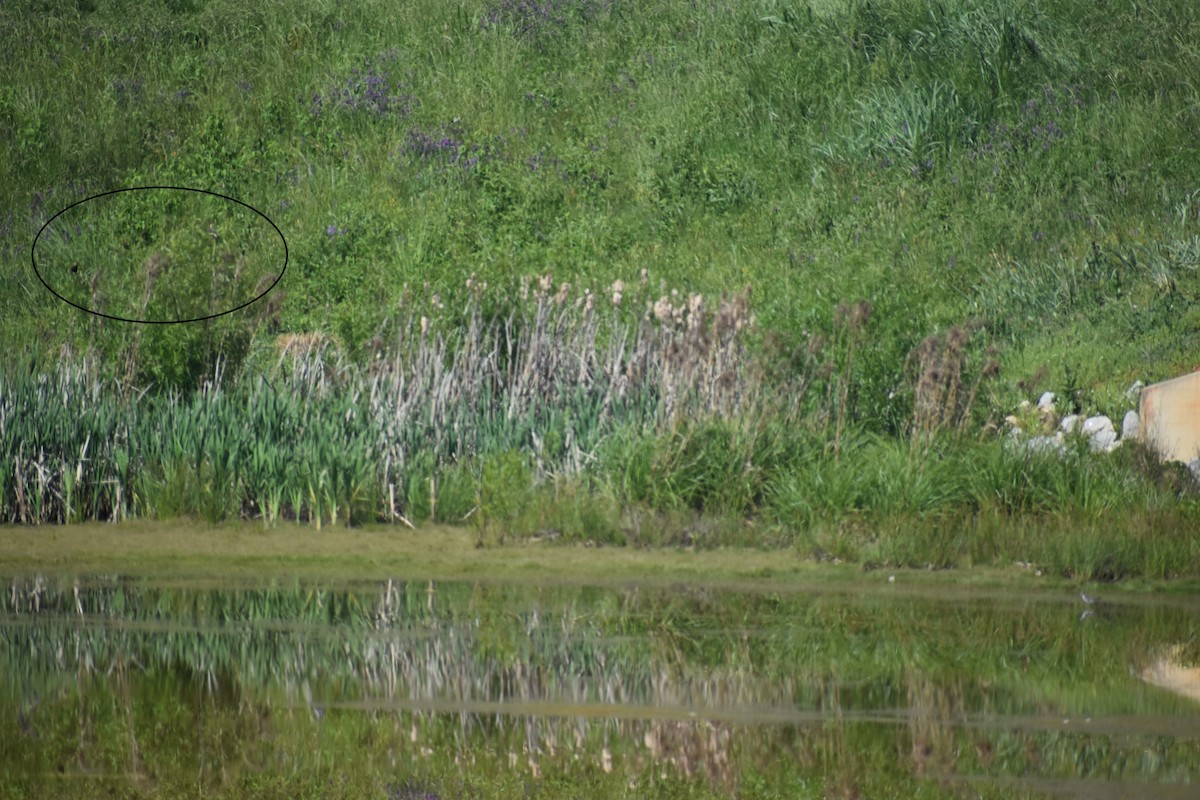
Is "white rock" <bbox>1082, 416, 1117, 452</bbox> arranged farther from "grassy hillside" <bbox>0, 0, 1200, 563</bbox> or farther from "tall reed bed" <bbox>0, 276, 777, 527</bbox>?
"tall reed bed" <bbox>0, 276, 777, 527</bbox>

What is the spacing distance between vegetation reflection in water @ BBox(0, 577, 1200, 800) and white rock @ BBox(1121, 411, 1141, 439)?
10.1 feet

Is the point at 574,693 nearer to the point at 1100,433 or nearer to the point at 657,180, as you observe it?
the point at 1100,433

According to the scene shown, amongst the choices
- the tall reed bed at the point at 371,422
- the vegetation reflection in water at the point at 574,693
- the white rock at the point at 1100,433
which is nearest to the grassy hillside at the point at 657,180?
the tall reed bed at the point at 371,422

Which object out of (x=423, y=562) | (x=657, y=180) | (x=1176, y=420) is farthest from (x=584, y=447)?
(x=657, y=180)

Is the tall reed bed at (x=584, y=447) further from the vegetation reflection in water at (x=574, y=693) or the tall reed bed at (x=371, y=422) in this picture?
the vegetation reflection in water at (x=574, y=693)

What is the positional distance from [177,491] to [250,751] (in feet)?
18.0

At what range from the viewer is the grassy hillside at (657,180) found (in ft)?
45.5

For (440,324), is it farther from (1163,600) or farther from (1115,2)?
(1115,2)

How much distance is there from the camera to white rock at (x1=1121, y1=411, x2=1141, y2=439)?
41.3ft

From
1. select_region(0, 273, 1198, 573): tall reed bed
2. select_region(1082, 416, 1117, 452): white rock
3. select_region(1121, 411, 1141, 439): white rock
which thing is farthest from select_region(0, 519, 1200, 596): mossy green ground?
select_region(1121, 411, 1141, 439): white rock

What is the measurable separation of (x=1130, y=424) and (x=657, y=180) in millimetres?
8217

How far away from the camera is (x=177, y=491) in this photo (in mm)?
11727

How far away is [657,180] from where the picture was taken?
19875mm

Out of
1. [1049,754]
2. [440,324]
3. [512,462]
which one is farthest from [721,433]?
[1049,754]
